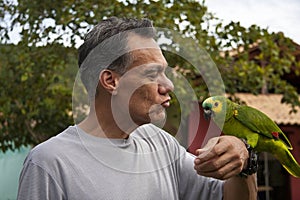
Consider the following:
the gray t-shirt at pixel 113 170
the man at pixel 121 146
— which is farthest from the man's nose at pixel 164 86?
the gray t-shirt at pixel 113 170

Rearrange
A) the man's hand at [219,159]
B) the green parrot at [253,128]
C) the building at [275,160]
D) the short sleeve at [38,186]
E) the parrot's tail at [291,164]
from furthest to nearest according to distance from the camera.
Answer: the building at [275,160], the parrot's tail at [291,164], the green parrot at [253,128], the short sleeve at [38,186], the man's hand at [219,159]

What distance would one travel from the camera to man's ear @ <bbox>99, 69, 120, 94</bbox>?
5.33 feet

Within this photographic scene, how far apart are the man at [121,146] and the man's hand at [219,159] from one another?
0.04 metres

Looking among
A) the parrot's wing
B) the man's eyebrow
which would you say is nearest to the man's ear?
the man's eyebrow

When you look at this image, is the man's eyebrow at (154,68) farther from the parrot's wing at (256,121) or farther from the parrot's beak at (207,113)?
the parrot's wing at (256,121)

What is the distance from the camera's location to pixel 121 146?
1.64 metres

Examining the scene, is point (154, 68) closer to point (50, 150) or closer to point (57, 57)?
point (50, 150)

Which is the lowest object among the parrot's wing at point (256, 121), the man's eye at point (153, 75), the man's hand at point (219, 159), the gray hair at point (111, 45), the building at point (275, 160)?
the building at point (275, 160)

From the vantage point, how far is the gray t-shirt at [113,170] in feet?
4.86

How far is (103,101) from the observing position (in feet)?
5.52

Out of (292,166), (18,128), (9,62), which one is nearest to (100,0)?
(9,62)

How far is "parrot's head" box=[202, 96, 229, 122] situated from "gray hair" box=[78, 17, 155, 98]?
0.29m

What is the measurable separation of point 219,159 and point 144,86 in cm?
37

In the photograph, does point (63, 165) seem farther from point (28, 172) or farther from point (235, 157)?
point (235, 157)
